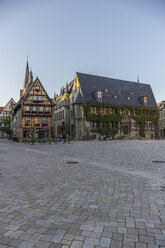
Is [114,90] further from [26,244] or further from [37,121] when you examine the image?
[26,244]

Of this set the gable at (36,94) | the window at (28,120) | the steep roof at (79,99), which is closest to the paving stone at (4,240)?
the window at (28,120)

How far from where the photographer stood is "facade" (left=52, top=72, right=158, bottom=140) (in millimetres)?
40844

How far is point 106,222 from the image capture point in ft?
11.4

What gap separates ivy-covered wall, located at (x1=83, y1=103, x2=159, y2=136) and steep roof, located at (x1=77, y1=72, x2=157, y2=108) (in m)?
1.19

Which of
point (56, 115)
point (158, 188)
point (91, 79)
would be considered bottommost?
point (158, 188)

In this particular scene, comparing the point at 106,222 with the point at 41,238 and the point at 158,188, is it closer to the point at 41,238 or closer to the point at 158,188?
the point at 41,238

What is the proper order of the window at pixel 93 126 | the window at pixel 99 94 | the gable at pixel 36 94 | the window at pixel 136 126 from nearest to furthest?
the gable at pixel 36 94 < the window at pixel 93 126 < the window at pixel 99 94 < the window at pixel 136 126

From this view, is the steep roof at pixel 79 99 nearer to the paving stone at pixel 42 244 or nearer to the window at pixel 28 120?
the window at pixel 28 120

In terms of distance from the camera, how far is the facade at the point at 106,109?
4084cm

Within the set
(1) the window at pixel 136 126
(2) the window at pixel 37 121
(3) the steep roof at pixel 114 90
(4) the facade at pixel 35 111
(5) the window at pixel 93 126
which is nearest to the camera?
(4) the facade at pixel 35 111

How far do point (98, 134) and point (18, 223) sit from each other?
38.2 m

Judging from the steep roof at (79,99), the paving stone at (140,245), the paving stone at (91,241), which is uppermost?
the steep roof at (79,99)

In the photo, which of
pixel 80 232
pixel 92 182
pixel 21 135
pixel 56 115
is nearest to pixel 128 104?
pixel 56 115

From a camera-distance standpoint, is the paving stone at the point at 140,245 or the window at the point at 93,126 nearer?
the paving stone at the point at 140,245
